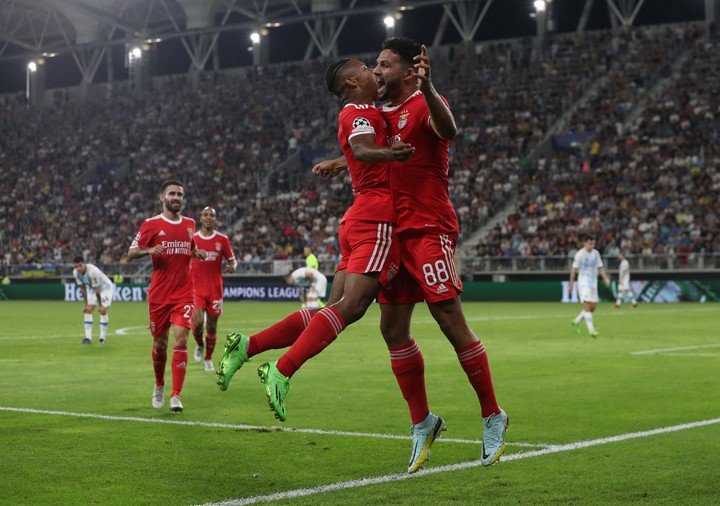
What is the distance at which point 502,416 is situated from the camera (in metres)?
7.17

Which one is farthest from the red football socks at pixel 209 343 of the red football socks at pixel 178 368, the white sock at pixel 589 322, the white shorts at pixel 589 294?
the white shorts at pixel 589 294

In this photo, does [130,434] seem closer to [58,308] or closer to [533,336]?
[533,336]

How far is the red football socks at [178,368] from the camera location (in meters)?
11.4

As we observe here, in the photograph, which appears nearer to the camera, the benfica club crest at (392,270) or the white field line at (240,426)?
the benfica club crest at (392,270)

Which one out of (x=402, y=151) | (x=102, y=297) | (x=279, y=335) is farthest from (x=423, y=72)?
(x=102, y=297)

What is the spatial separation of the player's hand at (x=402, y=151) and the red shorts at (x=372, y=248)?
549 millimetres

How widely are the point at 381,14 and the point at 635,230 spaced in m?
24.0

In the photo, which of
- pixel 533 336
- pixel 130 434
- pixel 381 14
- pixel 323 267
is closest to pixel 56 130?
pixel 381 14

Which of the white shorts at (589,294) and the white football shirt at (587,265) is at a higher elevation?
the white football shirt at (587,265)

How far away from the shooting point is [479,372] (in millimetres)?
7148

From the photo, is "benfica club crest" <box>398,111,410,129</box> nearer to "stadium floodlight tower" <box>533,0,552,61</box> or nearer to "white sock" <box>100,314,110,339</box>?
"white sock" <box>100,314,110,339</box>

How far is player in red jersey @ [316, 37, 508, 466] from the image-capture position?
695cm

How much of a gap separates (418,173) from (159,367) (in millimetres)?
5543

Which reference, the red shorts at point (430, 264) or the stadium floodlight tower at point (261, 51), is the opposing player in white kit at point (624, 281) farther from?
the red shorts at point (430, 264)
